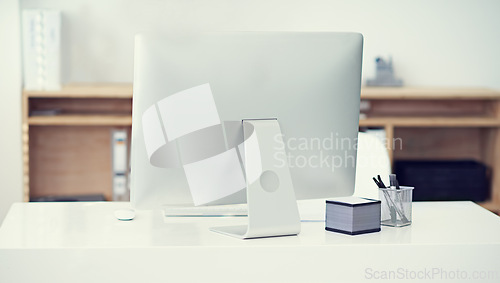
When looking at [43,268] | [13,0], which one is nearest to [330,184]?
[43,268]

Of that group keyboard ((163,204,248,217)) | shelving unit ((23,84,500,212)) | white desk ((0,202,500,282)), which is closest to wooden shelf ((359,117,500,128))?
shelving unit ((23,84,500,212))

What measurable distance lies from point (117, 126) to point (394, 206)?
2307 millimetres

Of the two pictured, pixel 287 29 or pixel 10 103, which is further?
pixel 287 29

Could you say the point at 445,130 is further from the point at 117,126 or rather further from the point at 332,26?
the point at 117,126

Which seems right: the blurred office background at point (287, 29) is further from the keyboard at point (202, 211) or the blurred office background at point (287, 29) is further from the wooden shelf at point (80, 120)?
the keyboard at point (202, 211)

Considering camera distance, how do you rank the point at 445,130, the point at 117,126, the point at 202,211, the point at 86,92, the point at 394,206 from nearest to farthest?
the point at 394,206 → the point at 202,211 → the point at 86,92 → the point at 117,126 → the point at 445,130

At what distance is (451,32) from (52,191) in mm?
2587

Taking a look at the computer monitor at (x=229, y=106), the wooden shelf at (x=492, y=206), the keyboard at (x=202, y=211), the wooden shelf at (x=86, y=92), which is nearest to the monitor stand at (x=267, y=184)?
the computer monitor at (x=229, y=106)

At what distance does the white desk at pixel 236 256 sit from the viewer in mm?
1371

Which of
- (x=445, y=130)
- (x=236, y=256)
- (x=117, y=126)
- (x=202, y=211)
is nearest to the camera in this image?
(x=236, y=256)

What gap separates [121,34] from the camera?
3555 mm

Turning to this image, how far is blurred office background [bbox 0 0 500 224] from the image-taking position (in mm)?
3480

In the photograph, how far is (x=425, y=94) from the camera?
10.9ft

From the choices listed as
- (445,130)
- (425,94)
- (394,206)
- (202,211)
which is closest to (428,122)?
(425,94)
